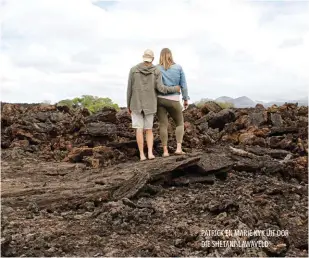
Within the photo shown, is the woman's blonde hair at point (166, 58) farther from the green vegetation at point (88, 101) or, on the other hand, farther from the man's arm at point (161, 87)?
the green vegetation at point (88, 101)

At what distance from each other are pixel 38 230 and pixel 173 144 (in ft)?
17.5

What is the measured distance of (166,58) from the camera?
10.2 meters

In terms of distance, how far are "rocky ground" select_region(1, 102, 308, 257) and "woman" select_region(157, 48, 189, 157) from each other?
2.52 feet

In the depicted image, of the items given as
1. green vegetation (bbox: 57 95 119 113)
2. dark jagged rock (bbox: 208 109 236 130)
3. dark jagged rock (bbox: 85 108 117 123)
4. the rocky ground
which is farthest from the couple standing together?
green vegetation (bbox: 57 95 119 113)

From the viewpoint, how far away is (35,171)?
417 inches

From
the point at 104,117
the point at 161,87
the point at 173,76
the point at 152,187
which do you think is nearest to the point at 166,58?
the point at 173,76

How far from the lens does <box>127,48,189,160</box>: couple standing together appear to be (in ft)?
33.2

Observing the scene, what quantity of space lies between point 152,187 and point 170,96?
2552 mm

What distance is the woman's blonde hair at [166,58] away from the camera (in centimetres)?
1023

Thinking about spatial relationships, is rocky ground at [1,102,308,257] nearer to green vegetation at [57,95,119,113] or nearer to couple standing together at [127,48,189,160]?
couple standing together at [127,48,189,160]

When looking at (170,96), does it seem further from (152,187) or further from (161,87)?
(152,187)

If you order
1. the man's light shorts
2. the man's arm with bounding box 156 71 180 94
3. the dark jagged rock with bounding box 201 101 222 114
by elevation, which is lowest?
the man's light shorts

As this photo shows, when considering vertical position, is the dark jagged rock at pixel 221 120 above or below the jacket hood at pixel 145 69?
below

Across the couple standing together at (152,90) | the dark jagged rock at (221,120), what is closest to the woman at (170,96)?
the couple standing together at (152,90)
